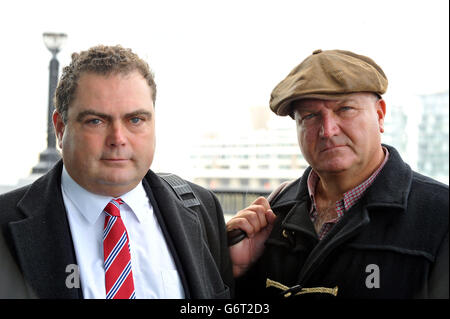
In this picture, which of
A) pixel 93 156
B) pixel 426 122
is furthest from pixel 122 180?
pixel 426 122

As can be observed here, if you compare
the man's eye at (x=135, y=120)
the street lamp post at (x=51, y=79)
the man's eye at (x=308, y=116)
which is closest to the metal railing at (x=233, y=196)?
the street lamp post at (x=51, y=79)

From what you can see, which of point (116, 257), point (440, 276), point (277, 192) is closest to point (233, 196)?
point (277, 192)

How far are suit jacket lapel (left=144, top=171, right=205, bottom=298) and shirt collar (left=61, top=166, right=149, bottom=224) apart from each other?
0.35ft

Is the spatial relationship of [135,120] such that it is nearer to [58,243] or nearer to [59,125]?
[59,125]

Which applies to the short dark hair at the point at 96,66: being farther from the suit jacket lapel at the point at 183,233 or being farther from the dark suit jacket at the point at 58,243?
the suit jacket lapel at the point at 183,233

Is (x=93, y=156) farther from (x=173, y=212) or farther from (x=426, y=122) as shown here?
(x=426, y=122)

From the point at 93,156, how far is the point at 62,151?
150 millimetres

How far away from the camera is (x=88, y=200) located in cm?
147

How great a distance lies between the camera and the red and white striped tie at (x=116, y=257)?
4.49 feet

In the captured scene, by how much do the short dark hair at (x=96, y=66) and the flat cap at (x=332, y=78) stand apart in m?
0.51

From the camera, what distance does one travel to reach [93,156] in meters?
1.40
